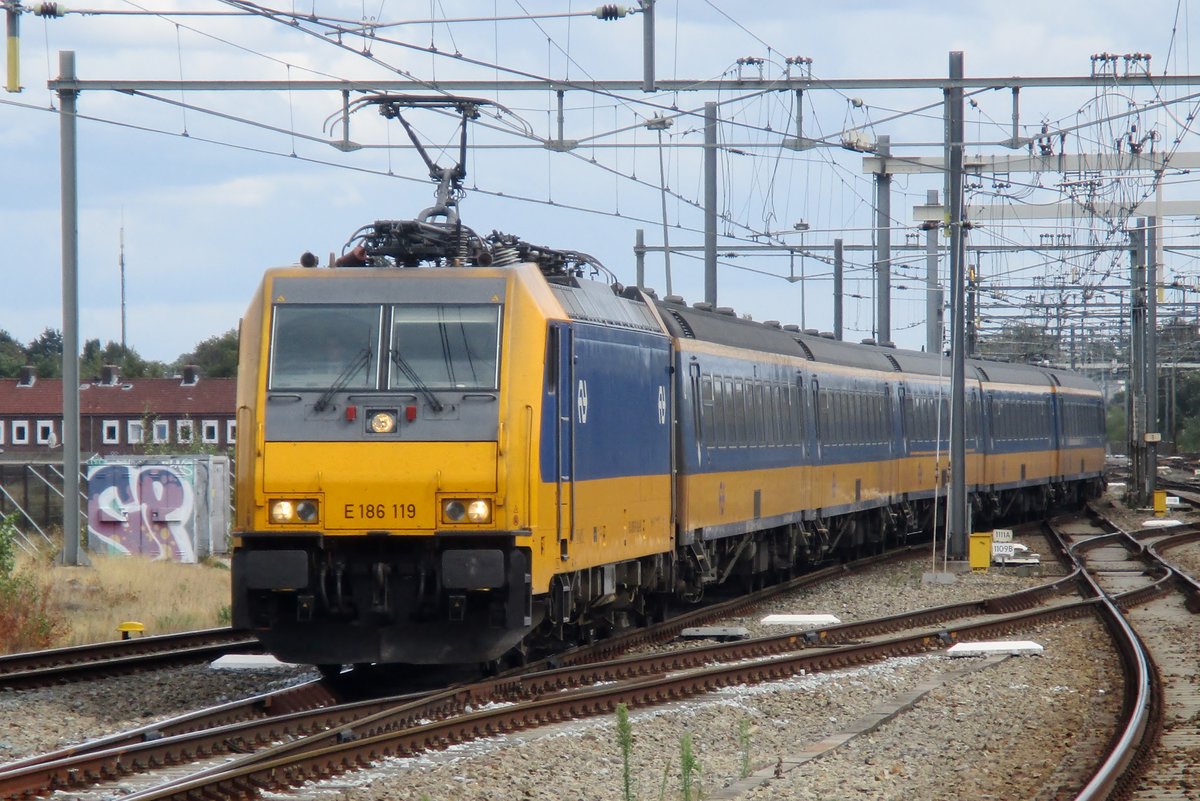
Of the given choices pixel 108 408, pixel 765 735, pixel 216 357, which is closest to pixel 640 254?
pixel 765 735

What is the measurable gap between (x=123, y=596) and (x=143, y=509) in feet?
28.6

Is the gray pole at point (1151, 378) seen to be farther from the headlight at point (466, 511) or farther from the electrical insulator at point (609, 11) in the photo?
the headlight at point (466, 511)

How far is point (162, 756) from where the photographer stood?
1019cm

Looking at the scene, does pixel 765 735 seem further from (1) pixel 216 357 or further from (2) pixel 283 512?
(1) pixel 216 357

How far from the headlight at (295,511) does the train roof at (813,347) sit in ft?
20.7

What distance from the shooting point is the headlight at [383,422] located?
12688 millimetres

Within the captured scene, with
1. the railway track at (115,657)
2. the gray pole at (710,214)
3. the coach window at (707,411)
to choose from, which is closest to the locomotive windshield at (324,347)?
the railway track at (115,657)

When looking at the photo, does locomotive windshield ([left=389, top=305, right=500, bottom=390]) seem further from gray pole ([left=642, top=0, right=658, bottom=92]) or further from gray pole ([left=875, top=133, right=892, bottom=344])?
gray pole ([left=875, top=133, right=892, bottom=344])

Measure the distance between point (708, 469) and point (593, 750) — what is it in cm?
844

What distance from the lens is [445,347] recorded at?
1295cm

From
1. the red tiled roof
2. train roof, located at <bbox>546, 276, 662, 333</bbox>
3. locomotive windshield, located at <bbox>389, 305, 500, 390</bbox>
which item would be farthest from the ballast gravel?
the red tiled roof

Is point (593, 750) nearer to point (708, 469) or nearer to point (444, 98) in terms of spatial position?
point (444, 98)

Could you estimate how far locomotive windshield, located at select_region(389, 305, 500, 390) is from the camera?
1280 cm

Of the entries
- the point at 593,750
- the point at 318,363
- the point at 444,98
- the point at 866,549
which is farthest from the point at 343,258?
the point at 866,549
